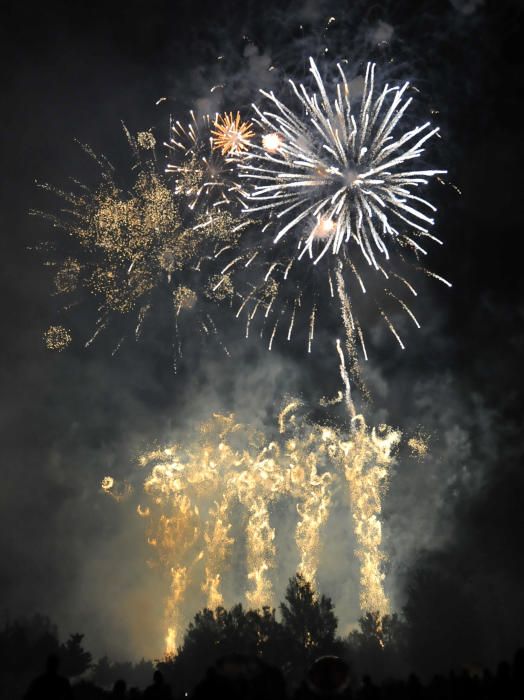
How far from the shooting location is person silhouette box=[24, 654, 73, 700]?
29.0ft

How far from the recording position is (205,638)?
144ft

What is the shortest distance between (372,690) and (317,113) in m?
21.5

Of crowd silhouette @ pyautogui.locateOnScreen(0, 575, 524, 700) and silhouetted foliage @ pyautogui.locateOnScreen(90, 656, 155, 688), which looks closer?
crowd silhouette @ pyautogui.locateOnScreen(0, 575, 524, 700)


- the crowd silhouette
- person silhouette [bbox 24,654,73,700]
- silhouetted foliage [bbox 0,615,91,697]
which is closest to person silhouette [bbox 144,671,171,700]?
person silhouette [bbox 24,654,73,700]

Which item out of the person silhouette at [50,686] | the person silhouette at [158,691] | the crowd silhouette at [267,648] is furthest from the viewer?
the crowd silhouette at [267,648]

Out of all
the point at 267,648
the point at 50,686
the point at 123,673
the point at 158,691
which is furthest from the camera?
the point at 123,673

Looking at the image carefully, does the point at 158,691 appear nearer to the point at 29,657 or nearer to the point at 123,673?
the point at 29,657

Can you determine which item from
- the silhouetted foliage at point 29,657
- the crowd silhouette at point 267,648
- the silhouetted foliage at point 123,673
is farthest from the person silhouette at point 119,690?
the silhouetted foliage at point 123,673

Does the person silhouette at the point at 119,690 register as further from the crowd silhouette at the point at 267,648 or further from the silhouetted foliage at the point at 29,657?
the silhouetted foliage at the point at 29,657

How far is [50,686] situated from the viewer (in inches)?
352

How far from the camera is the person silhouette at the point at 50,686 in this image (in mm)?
8836

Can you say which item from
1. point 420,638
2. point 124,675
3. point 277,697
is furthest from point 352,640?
point 277,697

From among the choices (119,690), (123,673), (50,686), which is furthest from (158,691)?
(123,673)

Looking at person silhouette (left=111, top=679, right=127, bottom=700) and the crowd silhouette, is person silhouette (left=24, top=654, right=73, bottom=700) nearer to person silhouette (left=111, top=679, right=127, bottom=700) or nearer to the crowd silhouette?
person silhouette (left=111, top=679, right=127, bottom=700)
